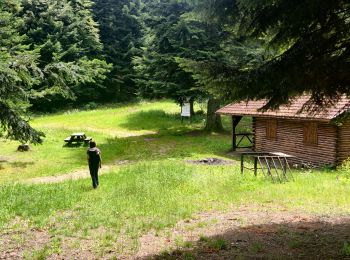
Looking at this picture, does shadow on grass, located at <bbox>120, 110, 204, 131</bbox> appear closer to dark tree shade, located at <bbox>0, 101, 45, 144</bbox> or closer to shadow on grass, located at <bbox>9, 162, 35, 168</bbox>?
shadow on grass, located at <bbox>9, 162, 35, 168</bbox>

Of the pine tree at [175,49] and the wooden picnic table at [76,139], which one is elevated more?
the pine tree at [175,49]

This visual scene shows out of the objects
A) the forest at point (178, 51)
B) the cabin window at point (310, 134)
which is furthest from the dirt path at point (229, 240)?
the cabin window at point (310, 134)

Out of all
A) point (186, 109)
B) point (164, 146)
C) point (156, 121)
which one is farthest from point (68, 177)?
point (156, 121)

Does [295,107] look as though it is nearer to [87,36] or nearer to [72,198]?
[72,198]

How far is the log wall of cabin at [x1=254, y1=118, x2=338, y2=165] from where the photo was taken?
2077cm

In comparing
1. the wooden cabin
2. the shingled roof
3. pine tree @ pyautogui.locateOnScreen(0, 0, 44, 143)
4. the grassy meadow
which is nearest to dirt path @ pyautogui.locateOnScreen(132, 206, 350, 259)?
the grassy meadow

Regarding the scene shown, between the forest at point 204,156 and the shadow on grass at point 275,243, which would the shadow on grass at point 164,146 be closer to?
the forest at point 204,156

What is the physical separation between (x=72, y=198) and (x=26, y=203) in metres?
1.46

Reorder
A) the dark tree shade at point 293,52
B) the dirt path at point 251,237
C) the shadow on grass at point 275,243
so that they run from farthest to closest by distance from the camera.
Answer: the dirt path at point 251,237
the shadow on grass at point 275,243
the dark tree shade at point 293,52

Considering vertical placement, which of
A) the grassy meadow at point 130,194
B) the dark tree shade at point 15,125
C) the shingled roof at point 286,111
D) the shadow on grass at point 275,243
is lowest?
the grassy meadow at point 130,194

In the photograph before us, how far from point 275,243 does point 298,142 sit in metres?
14.2

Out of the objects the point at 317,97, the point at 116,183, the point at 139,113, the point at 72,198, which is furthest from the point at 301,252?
the point at 139,113

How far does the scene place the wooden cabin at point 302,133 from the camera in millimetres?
20438

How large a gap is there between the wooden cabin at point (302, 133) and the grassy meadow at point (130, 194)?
4.82 feet
